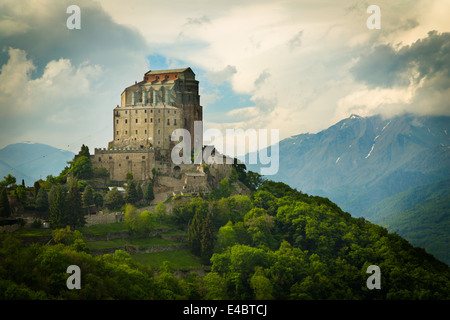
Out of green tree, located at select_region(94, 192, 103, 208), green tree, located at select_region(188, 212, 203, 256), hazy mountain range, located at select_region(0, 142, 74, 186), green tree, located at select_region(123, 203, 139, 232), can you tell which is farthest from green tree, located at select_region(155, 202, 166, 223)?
hazy mountain range, located at select_region(0, 142, 74, 186)

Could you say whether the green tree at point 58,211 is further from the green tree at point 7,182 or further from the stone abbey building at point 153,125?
the stone abbey building at point 153,125

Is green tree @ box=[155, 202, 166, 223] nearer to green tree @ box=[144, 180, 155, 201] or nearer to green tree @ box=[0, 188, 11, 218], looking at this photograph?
green tree @ box=[144, 180, 155, 201]

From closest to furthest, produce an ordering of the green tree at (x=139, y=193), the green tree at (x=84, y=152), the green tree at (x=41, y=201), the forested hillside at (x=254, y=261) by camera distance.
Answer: the forested hillside at (x=254, y=261), the green tree at (x=41, y=201), the green tree at (x=139, y=193), the green tree at (x=84, y=152)

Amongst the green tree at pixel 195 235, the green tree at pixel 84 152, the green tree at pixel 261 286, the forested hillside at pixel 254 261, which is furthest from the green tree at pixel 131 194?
the green tree at pixel 261 286

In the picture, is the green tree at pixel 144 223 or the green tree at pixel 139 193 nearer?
the green tree at pixel 144 223
